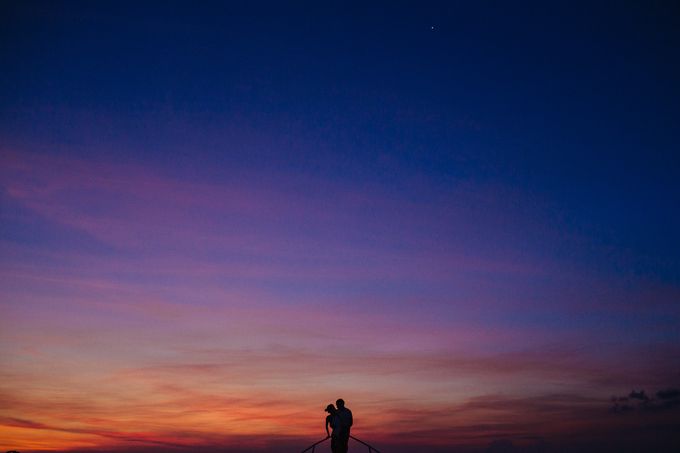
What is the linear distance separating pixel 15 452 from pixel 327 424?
11.9 m

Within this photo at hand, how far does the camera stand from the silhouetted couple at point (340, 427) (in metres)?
24.4

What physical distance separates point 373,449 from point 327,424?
8.41 ft

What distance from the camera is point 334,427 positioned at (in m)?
24.5

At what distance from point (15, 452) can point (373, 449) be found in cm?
1380

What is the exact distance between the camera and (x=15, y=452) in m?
24.2

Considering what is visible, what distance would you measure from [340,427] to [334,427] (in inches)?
9.9

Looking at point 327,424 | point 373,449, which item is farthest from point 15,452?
point 373,449

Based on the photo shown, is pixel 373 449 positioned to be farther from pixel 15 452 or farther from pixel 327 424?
pixel 15 452

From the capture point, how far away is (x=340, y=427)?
79.9ft

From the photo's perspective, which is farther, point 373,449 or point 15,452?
point 373,449

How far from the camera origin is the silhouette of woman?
24.4 metres

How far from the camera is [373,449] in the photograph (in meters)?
25.8

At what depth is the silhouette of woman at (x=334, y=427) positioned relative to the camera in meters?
24.4
